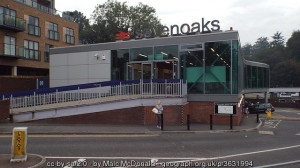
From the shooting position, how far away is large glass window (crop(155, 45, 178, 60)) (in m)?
19.0

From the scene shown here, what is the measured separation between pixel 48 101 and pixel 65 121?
7.23 feet

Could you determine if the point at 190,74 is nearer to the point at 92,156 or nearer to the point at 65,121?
the point at 65,121

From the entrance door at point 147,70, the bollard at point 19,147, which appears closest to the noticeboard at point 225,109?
the entrance door at point 147,70

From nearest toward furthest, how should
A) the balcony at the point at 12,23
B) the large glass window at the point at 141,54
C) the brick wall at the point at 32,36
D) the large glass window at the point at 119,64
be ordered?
the large glass window at the point at 141,54, the large glass window at the point at 119,64, the balcony at the point at 12,23, the brick wall at the point at 32,36

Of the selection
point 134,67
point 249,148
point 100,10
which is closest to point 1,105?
point 134,67

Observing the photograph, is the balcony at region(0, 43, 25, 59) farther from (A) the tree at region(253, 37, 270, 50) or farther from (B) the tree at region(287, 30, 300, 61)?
(A) the tree at region(253, 37, 270, 50)

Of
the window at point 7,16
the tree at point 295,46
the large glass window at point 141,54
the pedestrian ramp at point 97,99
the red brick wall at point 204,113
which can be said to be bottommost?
the red brick wall at point 204,113

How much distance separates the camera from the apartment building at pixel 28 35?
27531 mm

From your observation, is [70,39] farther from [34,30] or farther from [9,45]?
[9,45]

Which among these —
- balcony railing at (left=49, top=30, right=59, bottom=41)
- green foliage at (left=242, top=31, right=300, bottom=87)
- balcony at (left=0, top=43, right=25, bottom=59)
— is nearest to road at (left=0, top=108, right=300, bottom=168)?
balcony at (left=0, top=43, right=25, bottom=59)

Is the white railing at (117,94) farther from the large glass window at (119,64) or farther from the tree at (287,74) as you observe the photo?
the tree at (287,74)

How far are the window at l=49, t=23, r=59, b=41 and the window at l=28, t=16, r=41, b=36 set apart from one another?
1.94 meters

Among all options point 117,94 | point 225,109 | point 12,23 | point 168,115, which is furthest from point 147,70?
point 12,23

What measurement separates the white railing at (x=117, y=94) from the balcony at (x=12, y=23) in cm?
1312
